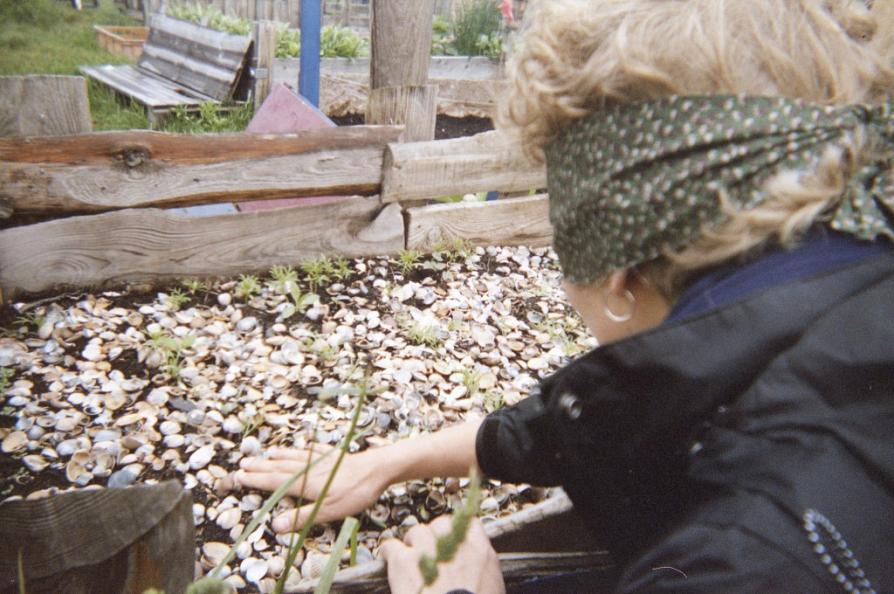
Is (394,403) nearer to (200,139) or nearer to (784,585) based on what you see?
(200,139)

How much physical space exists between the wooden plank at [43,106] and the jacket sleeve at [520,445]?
6.21ft

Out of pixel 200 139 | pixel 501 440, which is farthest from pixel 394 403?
pixel 200 139

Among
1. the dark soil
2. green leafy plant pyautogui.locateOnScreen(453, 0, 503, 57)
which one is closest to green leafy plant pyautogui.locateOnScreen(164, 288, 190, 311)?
the dark soil

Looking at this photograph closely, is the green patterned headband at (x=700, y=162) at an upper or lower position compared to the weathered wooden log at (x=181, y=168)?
upper

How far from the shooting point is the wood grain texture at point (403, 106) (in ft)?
Result: 9.18

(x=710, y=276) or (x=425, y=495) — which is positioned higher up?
(x=710, y=276)

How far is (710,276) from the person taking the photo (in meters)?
0.96

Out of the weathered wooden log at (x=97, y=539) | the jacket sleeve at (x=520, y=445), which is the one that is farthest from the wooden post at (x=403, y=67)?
the weathered wooden log at (x=97, y=539)

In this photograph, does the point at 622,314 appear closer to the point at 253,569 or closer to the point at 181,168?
the point at 253,569

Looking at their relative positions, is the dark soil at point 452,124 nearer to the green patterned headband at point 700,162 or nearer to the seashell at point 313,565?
the seashell at point 313,565

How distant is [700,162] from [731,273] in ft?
0.61

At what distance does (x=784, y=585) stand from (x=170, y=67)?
660 cm

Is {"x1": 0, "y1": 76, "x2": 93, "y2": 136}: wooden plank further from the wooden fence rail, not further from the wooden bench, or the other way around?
the wooden bench

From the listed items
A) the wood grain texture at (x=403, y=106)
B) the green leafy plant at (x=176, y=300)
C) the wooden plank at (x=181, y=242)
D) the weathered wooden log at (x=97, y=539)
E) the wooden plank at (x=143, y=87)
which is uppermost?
the wood grain texture at (x=403, y=106)
